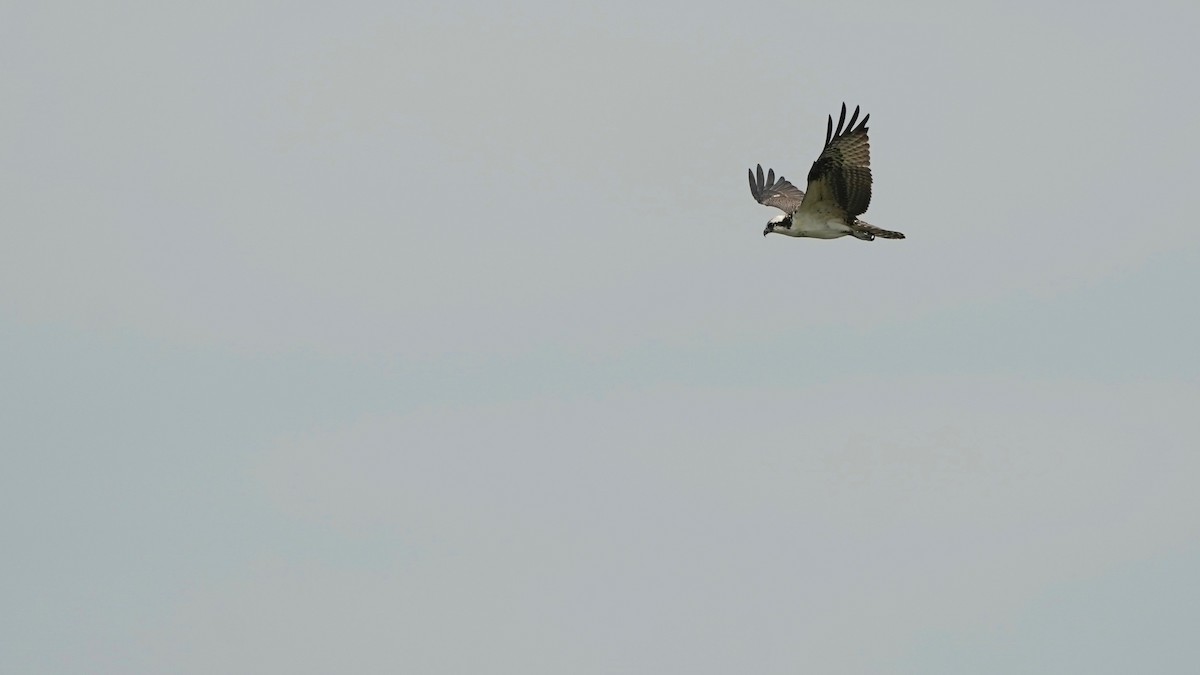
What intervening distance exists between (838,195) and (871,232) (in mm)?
1100

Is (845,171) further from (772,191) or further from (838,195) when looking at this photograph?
(772,191)

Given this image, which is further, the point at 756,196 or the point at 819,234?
the point at 756,196

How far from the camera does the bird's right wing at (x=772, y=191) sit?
47438mm

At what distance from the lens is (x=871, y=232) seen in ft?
136

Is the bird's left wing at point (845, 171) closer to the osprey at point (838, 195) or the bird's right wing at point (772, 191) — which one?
the osprey at point (838, 195)

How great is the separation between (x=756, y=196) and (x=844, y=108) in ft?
31.1

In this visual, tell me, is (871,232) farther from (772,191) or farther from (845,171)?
(772,191)

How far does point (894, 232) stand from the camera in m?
41.2

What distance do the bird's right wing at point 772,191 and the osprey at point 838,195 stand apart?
3.94 m

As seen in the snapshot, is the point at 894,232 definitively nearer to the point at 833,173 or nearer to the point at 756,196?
the point at 833,173

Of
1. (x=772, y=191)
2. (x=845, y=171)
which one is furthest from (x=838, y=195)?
(x=772, y=191)

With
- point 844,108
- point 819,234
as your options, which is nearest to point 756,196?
point 819,234

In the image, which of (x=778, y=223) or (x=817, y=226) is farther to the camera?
(x=778, y=223)

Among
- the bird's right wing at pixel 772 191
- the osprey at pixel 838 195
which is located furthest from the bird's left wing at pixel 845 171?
the bird's right wing at pixel 772 191
